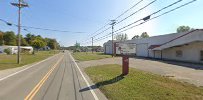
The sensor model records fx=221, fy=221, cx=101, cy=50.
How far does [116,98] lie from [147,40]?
148 ft

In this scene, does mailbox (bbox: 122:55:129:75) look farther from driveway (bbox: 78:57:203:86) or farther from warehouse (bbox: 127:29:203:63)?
warehouse (bbox: 127:29:203:63)

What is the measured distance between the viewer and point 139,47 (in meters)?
59.4

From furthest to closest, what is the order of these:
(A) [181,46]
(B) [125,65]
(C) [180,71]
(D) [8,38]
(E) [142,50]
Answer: (D) [8,38]
(E) [142,50]
(A) [181,46]
(C) [180,71]
(B) [125,65]

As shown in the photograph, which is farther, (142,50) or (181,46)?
(142,50)

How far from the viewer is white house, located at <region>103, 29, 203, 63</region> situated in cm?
3203

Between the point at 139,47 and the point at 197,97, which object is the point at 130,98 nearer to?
the point at 197,97

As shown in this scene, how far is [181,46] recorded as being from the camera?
3716 cm

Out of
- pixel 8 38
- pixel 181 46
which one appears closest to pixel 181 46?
pixel 181 46

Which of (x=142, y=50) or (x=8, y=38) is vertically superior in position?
(x=8, y=38)

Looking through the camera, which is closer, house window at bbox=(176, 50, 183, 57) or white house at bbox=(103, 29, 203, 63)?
white house at bbox=(103, 29, 203, 63)

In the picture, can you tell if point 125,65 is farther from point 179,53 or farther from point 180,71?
point 179,53

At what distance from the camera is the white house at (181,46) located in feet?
105

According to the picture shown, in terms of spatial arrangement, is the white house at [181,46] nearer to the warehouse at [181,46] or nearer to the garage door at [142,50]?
the warehouse at [181,46]

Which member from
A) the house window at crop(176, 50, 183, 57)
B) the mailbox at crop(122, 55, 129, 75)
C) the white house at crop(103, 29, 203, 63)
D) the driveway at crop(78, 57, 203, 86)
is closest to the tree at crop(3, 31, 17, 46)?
the white house at crop(103, 29, 203, 63)
